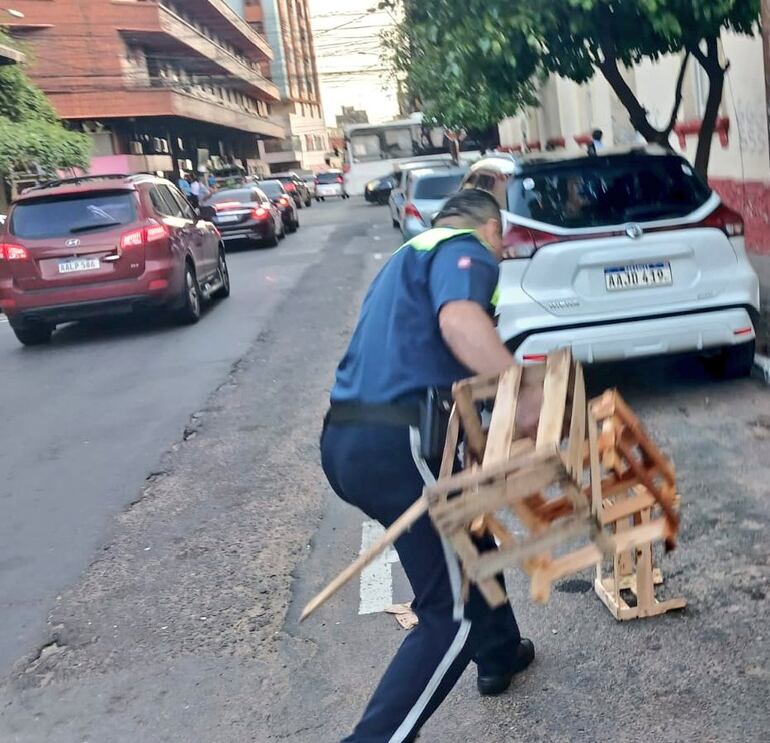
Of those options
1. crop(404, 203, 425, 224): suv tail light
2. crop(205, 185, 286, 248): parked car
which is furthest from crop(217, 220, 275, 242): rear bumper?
crop(404, 203, 425, 224): suv tail light

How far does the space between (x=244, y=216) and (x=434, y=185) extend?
23.2 feet

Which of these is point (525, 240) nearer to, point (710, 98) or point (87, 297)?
point (710, 98)

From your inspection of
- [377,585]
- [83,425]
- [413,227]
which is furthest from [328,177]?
[377,585]

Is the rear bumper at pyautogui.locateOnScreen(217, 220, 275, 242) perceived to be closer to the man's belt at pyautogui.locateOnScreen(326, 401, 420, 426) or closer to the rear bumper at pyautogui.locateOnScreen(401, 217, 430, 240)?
the rear bumper at pyautogui.locateOnScreen(401, 217, 430, 240)

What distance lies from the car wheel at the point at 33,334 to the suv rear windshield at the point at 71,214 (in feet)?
3.46

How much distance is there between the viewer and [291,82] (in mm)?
97812

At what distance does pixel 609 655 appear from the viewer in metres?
3.68

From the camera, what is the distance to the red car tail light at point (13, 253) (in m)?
11.6

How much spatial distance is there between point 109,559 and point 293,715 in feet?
6.45

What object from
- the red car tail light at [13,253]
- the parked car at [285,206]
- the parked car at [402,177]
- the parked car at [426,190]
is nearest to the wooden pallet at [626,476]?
the red car tail light at [13,253]

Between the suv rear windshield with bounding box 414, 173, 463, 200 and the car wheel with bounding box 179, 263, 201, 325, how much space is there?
5053 millimetres

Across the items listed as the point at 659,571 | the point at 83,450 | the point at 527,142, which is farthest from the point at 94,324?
the point at 527,142

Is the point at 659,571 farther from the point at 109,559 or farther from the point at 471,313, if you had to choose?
the point at 109,559

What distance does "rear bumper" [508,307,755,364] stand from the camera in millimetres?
6480
